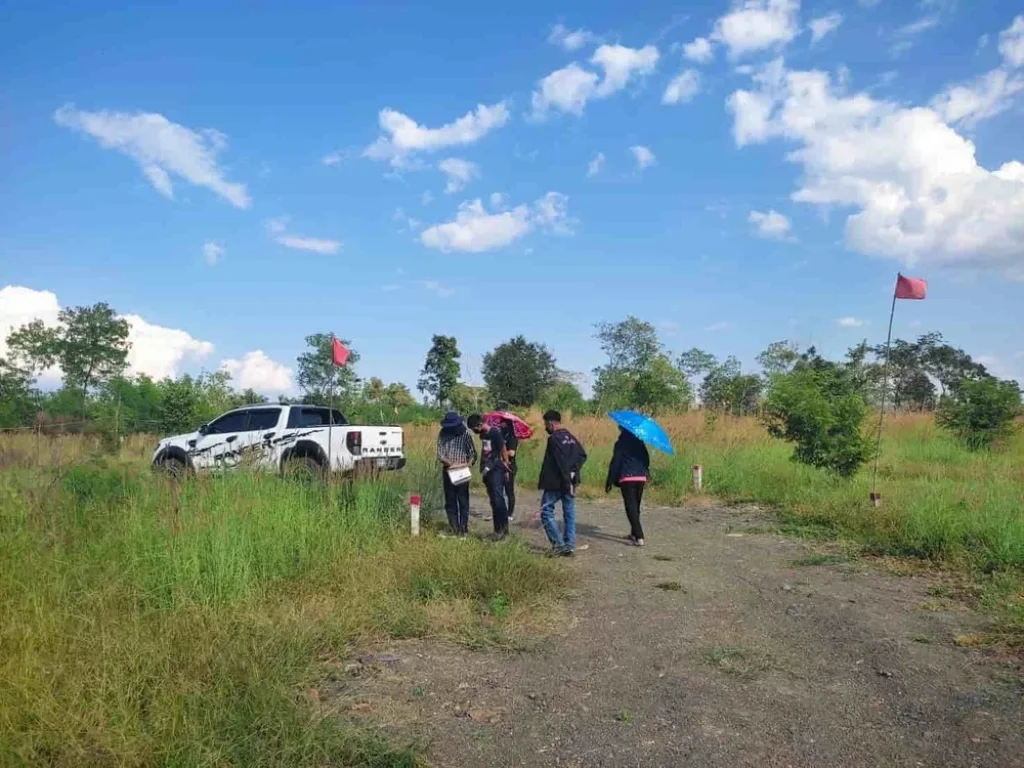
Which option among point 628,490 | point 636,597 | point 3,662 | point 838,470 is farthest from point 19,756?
point 838,470

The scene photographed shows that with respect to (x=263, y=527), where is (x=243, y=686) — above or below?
below

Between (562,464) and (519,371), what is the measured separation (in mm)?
28121

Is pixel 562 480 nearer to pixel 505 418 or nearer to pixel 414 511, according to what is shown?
pixel 414 511

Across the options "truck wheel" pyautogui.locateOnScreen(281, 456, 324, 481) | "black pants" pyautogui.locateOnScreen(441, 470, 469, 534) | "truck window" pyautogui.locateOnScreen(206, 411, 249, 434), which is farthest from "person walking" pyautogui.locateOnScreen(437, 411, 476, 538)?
"truck window" pyautogui.locateOnScreen(206, 411, 249, 434)

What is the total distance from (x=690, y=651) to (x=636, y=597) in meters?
1.50

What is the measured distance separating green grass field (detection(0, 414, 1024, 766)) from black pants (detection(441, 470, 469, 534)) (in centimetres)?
58

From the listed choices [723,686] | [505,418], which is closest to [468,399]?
[505,418]

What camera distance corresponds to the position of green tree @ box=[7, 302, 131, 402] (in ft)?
86.3

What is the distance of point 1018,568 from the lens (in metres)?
7.15

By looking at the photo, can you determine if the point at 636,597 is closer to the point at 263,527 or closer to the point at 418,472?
the point at 263,527

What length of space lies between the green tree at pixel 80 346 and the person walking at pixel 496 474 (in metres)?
22.4

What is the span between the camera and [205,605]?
5.24 m

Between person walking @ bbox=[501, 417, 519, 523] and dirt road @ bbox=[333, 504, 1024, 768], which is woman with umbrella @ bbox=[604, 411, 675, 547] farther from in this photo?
person walking @ bbox=[501, 417, 519, 523]

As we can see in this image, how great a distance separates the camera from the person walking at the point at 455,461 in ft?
29.1
